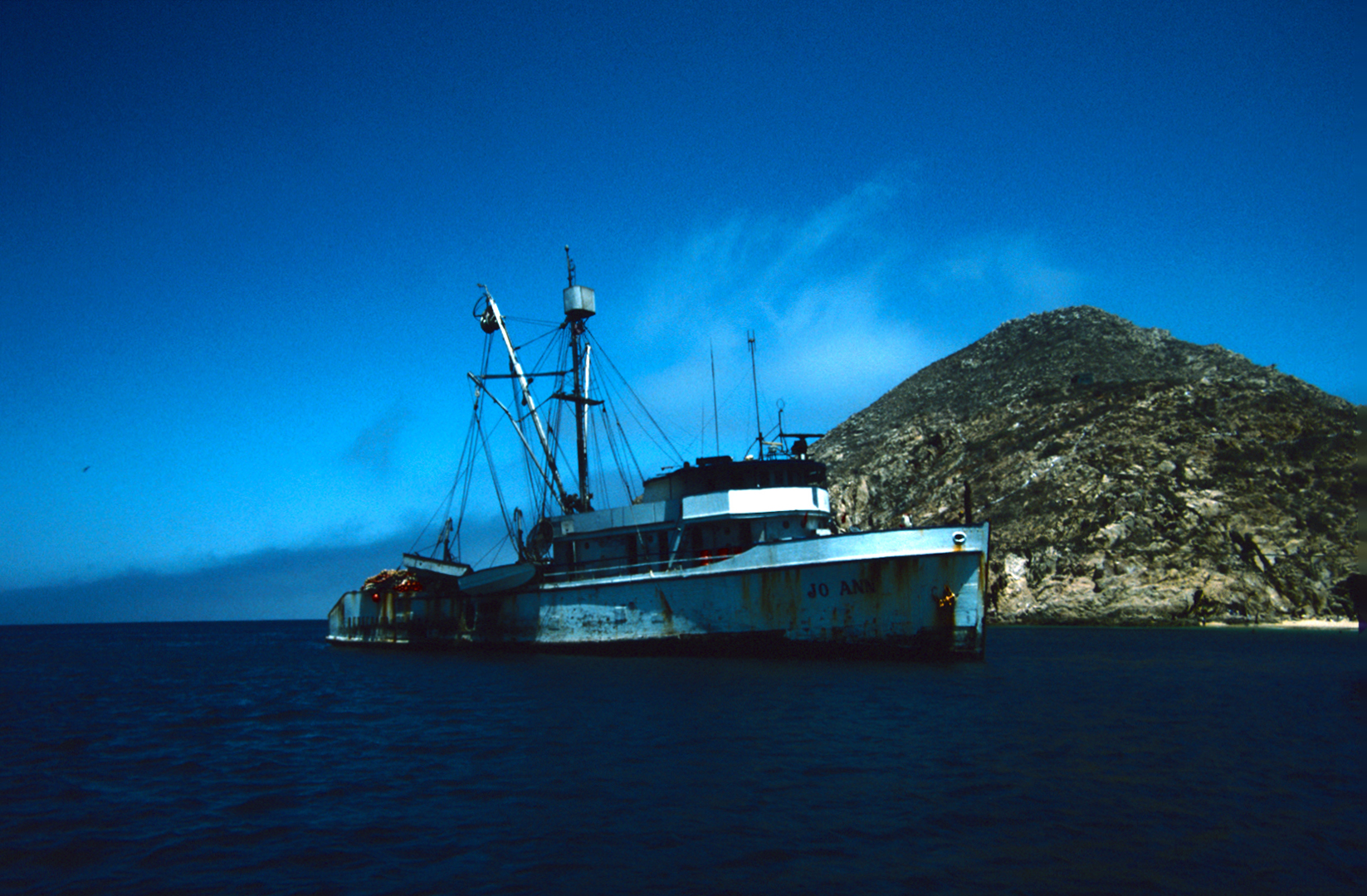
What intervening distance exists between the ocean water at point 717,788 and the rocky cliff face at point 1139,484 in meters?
24.8

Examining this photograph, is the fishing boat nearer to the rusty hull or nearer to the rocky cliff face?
the rusty hull

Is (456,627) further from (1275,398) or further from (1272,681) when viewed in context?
(1275,398)

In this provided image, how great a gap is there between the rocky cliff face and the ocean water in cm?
2476

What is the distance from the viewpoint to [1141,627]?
52844mm

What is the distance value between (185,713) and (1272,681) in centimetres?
3242

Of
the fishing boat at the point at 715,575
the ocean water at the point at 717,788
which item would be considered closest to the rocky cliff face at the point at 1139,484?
the fishing boat at the point at 715,575

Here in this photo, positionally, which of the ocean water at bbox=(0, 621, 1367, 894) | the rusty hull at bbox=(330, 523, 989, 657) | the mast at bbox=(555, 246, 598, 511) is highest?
the mast at bbox=(555, 246, 598, 511)

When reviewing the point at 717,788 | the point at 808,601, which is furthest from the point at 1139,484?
the point at 717,788

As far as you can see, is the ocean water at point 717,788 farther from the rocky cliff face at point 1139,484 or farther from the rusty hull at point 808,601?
the rocky cliff face at point 1139,484

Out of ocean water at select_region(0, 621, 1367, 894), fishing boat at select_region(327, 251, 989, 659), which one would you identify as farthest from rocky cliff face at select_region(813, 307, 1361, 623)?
ocean water at select_region(0, 621, 1367, 894)

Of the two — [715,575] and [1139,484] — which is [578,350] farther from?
[1139,484]

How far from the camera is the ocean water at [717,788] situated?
8.63 m

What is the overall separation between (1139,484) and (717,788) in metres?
60.1

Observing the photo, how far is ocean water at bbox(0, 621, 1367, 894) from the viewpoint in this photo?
28.3 ft
